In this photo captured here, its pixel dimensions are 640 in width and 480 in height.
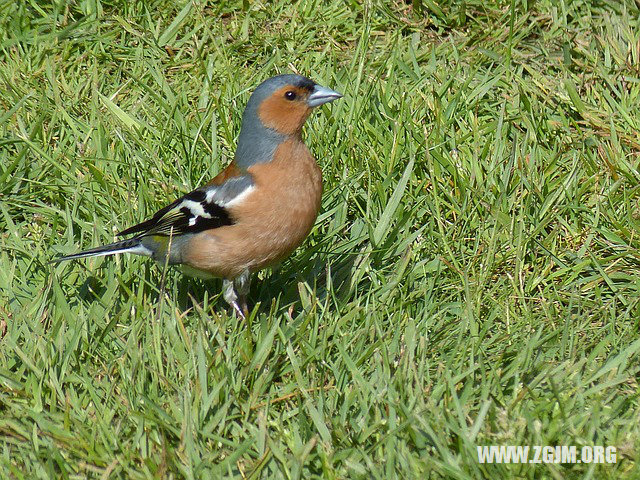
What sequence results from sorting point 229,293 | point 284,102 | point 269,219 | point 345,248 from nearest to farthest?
point 269,219 < point 284,102 < point 229,293 < point 345,248

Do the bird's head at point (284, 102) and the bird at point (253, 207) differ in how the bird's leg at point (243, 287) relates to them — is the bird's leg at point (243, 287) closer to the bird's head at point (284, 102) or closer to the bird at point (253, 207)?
the bird at point (253, 207)

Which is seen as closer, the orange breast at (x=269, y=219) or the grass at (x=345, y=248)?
the grass at (x=345, y=248)

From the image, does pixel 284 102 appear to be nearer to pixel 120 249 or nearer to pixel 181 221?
pixel 181 221

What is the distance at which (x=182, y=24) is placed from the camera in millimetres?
6184

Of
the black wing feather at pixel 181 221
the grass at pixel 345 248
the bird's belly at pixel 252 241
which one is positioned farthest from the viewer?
the black wing feather at pixel 181 221

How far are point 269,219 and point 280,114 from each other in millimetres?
529

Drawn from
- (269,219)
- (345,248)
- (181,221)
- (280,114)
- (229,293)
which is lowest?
(229,293)

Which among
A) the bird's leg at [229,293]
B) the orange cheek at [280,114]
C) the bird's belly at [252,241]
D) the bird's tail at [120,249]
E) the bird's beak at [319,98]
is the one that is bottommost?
the bird's leg at [229,293]

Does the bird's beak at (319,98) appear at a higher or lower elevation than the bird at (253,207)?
higher

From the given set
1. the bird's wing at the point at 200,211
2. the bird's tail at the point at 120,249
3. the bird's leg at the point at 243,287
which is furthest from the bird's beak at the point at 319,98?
the bird's tail at the point at 120,249

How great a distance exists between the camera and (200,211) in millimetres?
4383

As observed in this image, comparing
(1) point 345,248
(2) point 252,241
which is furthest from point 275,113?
(1) point 345,248

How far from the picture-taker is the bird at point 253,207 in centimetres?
423

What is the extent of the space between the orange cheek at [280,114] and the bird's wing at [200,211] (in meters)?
0.28
